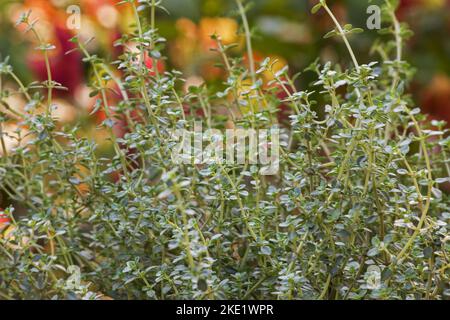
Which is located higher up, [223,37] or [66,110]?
[223,37]

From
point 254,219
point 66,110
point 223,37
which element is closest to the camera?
point 254,219

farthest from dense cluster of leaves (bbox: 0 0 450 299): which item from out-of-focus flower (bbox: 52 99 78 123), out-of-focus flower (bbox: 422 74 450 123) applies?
out-of-focus flower (bbox: 422 74 450 123)

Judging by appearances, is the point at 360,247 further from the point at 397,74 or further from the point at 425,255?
the point at 397,74

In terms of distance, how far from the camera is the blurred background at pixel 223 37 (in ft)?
5.53

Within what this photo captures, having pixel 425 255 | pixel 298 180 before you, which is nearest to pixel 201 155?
pixel 298 180

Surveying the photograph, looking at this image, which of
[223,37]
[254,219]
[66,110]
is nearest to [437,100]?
[223,37]

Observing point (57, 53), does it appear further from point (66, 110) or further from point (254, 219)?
point (254, 219)

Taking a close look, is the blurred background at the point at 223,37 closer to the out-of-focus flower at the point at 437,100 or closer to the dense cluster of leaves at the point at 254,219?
the out-of-focus flower at the point at 437,100

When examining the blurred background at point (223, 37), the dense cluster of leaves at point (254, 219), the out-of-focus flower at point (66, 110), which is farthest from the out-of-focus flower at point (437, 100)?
the dense cluster of leaves at point (254, 219)

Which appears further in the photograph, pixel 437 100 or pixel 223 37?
pixel 437 100

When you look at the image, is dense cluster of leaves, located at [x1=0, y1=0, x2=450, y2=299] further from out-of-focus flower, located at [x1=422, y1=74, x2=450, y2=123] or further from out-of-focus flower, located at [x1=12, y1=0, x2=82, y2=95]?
out-of-focus flower, located at [x1=422, y1=74, x2=450, y2=123]

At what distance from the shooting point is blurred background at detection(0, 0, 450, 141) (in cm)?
169

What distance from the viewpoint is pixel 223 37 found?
1.68 m

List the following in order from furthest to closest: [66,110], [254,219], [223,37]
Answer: [66,110] < [223,37] < [254,219]
